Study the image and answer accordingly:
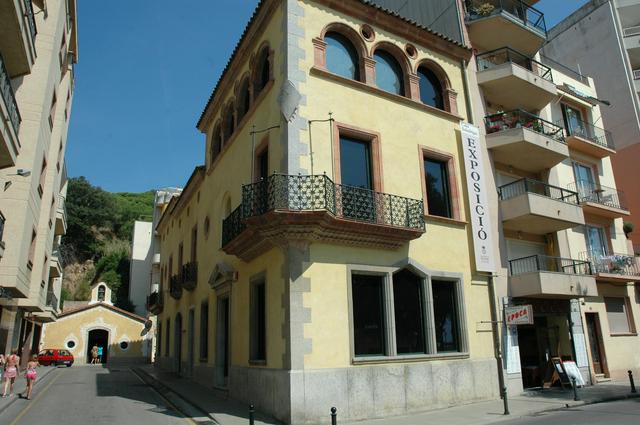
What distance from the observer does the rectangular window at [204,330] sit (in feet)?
64.7

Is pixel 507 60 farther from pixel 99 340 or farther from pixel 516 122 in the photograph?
pixel 99 340

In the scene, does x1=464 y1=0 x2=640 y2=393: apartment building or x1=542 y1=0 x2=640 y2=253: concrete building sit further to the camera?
x1=542 y1=0 x2=640 y2=253: concrete building

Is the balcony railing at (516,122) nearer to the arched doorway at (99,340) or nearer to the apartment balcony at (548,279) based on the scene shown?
the apartment balcony at (548,279)

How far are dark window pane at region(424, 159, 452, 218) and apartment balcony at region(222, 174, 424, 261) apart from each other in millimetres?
1544

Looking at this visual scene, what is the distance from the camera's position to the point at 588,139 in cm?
2175

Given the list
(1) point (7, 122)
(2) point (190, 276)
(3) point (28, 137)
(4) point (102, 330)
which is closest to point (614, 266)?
(2) point (190, 276)

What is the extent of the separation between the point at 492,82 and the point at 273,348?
12.9 metres

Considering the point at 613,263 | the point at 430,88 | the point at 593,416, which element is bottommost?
the point at 593,416

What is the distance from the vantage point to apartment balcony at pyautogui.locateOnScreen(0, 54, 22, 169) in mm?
11984

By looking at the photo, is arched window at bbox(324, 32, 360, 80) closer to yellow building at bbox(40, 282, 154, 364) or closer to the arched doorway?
yellow building at bbox(40, 282, 154, 364)

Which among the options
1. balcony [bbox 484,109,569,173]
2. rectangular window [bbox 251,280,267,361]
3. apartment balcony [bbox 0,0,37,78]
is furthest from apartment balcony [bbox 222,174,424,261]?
apartment balcony [bbox 0,0,37,78]

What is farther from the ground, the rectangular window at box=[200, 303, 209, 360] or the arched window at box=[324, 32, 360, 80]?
the arched window at box=[324, 32, 360, 80]

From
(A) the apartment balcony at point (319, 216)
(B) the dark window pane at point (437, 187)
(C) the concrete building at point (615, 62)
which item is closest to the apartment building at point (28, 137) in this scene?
(A) the apartment balcony at point (319, 216)

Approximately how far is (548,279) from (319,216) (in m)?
9.17
